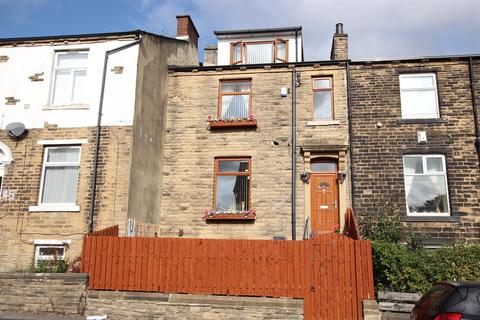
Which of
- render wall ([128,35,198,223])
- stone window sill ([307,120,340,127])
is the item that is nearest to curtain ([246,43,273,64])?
render wall ([128,35,198,223])

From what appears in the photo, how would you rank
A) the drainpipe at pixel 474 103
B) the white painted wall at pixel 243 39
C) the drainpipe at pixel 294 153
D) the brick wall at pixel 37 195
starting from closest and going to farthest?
the brick wall at pixel 37 195
the drainpipe at pixel 474 103
the drainpipe at pixel 294 153
the white painted wall at pixel 243 39

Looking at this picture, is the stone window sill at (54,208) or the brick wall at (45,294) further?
the stone window sill at (54,208)

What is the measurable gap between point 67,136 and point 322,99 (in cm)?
879

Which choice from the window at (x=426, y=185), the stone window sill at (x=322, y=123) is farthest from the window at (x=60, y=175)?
the window at (x=426, y=185)

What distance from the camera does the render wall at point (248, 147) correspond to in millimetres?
14477

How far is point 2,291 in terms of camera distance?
33.8ft

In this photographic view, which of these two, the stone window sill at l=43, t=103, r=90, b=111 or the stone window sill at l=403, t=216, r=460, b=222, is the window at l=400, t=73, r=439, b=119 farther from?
the stone window sill at l=43, t=103, r=90, b=111

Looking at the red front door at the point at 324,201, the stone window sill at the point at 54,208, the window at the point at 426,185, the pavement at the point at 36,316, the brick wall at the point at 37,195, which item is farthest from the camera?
the red front door at the point at 324,201

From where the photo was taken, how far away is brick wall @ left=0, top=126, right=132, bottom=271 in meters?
12.6

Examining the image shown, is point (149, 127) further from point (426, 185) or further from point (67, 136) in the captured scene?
point (426, 185)

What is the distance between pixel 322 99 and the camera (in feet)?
50.8

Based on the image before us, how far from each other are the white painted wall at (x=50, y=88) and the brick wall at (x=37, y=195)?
1.35 ft

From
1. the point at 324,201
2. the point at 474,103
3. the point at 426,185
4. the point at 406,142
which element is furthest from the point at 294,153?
the point at 474,103

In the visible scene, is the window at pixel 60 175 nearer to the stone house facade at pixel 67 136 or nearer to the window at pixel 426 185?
the stone house facade at pixel 67 136
